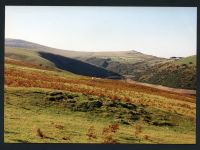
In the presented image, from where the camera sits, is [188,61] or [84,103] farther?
[84,103]

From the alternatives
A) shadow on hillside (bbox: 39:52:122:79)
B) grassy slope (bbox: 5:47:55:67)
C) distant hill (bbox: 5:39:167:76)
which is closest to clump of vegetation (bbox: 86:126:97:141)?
Result: shadow on hillside (bbox: 39:52:122:79)

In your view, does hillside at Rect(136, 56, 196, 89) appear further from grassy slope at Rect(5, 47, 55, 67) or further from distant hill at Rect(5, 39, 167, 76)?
grassy slope at Rect(5, 47, 55, 67)

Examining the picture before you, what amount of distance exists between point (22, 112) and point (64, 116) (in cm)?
137

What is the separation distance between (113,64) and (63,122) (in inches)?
96.2

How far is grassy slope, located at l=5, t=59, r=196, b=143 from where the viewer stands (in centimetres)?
1806

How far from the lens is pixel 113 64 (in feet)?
60.9

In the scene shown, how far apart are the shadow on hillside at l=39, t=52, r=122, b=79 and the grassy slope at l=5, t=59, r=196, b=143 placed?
0.64 feet

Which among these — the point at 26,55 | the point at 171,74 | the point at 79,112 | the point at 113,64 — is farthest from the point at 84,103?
the point at 171,74

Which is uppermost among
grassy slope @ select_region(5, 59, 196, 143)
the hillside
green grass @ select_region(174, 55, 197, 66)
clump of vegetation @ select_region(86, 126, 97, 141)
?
green grass @ select_region(174, 55, 197, 66)

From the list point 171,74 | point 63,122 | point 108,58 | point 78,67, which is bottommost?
point 63,122

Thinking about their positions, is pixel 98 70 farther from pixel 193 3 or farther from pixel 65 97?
pixel 193 3

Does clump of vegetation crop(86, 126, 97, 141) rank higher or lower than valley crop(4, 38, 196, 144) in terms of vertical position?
lower

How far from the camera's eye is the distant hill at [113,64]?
18.3 metres

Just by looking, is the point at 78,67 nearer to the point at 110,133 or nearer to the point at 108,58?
the point at 108,58
